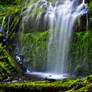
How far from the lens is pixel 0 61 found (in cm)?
755

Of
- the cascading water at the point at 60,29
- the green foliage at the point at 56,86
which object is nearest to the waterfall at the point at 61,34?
the cascading water at the point at 60,29

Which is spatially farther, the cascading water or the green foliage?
the cascading water

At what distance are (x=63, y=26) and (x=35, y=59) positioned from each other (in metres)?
2.32

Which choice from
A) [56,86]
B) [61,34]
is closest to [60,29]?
[61,34]

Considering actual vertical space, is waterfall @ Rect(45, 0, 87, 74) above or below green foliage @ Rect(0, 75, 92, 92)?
above

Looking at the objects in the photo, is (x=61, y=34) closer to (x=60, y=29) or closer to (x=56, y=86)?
(x=60, y=29)

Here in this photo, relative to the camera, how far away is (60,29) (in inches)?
300

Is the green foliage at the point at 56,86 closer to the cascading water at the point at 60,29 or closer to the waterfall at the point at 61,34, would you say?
the cascading water at the point at 60,29

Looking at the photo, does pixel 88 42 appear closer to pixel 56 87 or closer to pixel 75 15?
pixel 75 15

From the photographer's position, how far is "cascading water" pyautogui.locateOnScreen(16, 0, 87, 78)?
7.34 meters

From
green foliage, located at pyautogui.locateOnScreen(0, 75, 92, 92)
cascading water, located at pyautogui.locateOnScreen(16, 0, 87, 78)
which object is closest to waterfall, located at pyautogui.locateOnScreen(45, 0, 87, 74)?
cascading water, located at pyautogui.locateOnScreen(16, 0, 87, 78)

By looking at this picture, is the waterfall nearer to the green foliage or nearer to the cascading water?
the cascading water

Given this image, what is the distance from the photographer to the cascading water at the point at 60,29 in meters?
7.34

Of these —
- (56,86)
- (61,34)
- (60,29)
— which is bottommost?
(56,86)
